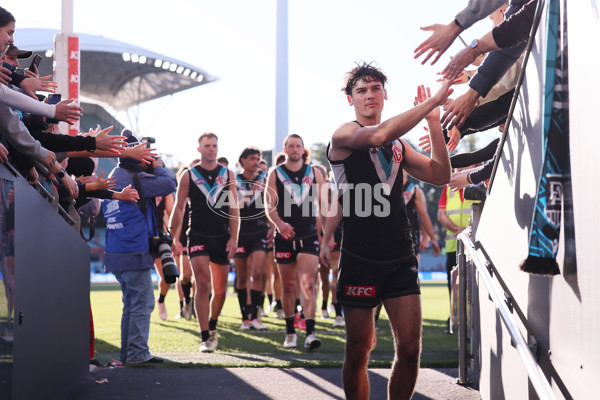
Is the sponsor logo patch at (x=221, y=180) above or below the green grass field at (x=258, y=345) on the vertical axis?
above

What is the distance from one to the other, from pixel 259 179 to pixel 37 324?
22.9 feet

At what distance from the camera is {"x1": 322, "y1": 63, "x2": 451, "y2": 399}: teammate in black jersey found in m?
4.34

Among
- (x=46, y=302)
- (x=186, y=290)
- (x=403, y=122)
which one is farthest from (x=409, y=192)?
(x=46, y=302)

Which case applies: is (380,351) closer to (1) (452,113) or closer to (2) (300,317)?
(2) (300,317)

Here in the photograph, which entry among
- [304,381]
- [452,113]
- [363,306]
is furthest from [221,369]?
[452,113]

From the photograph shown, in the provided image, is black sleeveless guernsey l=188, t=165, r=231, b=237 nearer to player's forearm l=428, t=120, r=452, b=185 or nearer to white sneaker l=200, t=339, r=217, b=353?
white sneaker l=200, t=339, r=217, b=353

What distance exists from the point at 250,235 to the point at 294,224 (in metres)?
2.06

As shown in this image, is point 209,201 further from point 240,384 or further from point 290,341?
point 240,384

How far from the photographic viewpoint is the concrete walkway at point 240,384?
550 cm

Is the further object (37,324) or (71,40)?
(71,40)

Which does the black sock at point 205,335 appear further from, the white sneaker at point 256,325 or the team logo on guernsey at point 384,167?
the team logo on guernsey at point 384,167

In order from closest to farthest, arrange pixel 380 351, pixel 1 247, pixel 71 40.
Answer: pixel 1 247
pixel 380 351
pixel 71 40

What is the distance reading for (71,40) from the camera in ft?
32.8

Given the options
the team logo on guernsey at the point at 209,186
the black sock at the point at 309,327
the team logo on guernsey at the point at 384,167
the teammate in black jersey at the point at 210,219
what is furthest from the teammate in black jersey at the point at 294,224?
the team logo on guernsey at the point at 384,167
